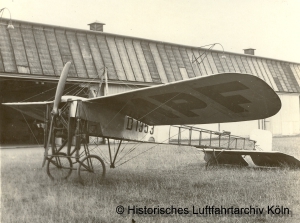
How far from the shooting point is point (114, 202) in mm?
6562

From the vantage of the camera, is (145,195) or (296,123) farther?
(296,123)

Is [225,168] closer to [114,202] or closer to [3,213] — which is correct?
[114,202]

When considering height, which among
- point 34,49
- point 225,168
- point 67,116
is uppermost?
point 34,49

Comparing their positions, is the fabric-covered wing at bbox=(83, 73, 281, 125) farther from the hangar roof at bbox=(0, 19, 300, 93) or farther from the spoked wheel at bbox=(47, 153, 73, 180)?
the hangar roof at bbox=(0, 19, 300, 93)

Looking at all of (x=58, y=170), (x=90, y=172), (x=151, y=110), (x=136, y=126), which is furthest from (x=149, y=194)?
(x=58, y=170)

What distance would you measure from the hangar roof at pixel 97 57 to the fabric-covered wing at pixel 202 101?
11.6 metres

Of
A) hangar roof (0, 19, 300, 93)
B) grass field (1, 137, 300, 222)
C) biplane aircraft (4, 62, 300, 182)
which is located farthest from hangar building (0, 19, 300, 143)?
grass field (1, 137, 300, 222)

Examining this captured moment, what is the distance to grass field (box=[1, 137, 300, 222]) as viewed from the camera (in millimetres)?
5582

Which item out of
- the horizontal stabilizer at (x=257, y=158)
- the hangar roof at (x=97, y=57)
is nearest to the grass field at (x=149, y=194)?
the horizontal stabilizer at (x=257, y=158)

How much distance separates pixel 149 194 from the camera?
714 centimetres

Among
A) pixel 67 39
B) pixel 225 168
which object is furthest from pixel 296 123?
pixel 225 168

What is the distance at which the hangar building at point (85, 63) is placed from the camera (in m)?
19.0

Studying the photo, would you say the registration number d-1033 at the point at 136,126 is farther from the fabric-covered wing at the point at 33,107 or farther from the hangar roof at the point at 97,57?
the hangar roof at the point at 97,57

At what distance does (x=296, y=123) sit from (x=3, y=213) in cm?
3224
